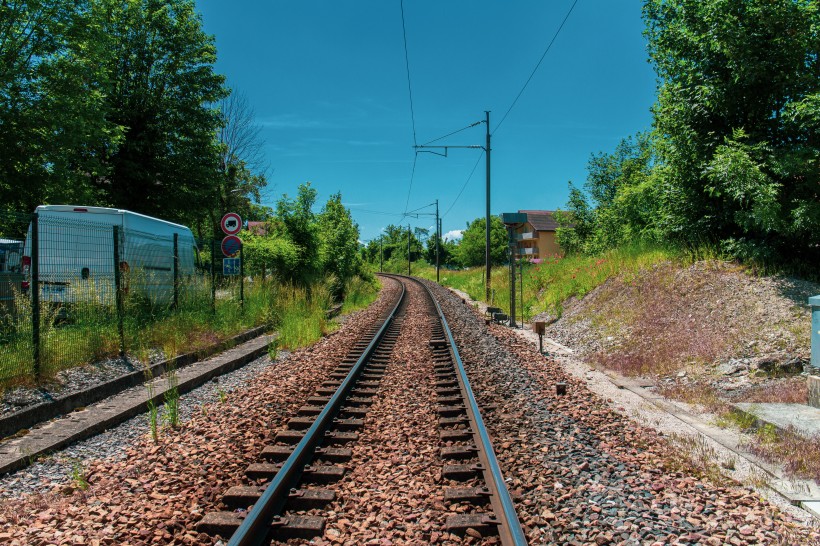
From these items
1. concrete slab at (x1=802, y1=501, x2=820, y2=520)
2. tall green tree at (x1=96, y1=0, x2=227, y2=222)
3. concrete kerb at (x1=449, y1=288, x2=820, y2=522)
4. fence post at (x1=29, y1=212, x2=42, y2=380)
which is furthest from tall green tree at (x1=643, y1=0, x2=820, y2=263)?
tall green tree at (x1=96, y1=0, x2=227, y2=222)

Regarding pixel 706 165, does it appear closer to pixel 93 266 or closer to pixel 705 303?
pixel 705 303

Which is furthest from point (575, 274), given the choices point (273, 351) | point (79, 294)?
point (79, 294)

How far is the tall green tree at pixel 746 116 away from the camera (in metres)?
8.95

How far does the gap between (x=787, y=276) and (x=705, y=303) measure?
147cm

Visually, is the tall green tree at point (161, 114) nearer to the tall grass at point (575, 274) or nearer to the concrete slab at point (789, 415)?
the tall grass at point (575, 274)

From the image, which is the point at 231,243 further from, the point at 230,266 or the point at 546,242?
the point at 546,242

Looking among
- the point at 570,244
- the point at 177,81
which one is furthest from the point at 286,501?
the point at 570,244

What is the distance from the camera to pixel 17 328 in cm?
668

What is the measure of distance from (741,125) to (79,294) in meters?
12.9

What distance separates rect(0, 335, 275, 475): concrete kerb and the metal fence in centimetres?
93

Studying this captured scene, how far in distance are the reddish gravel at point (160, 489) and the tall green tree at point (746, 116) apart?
8.97 m

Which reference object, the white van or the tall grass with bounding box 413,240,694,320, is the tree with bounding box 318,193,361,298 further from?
the white van

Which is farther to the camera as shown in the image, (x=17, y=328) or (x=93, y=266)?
(x=93, y=266)

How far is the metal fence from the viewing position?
6590 millimetres
